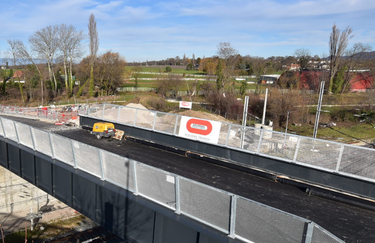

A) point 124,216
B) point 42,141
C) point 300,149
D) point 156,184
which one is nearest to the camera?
point 156,184

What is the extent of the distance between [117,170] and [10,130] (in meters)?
9.54

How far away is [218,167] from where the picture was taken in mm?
12812

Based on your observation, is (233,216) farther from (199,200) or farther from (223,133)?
(223,133)

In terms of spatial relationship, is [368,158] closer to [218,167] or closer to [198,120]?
[218,167]

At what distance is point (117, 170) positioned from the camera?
344 inches

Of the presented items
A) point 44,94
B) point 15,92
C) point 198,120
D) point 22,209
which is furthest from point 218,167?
point 15,92

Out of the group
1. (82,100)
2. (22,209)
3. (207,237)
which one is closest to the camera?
(207,237)

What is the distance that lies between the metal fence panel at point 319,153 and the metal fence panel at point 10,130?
1423 centimetres

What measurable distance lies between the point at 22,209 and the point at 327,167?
2536 centimetres

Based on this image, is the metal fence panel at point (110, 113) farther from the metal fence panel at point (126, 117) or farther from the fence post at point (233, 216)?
the fence post at point (233, 216)

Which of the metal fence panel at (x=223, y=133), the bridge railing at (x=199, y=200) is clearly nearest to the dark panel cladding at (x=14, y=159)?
the bridge railing at (x=199, y=200)

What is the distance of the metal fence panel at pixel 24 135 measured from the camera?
1319cm

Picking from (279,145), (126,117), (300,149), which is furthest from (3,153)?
(300,149)

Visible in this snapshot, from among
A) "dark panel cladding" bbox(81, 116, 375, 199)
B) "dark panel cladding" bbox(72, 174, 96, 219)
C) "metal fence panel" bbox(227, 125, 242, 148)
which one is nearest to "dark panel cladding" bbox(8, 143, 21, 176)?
"dark panel cladding" bbox(72, 174, 96, 219)
